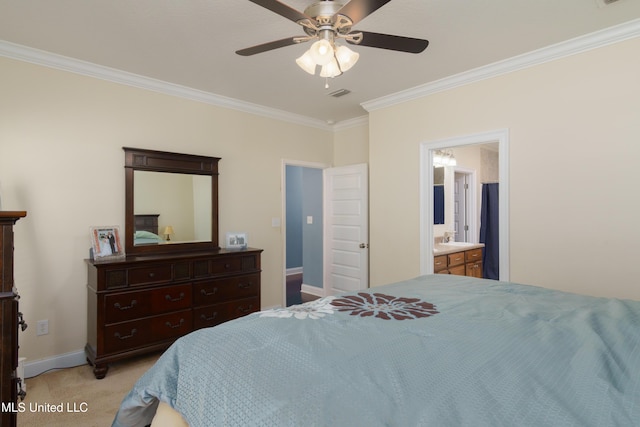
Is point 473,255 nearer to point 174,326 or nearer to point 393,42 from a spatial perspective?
point 393,42

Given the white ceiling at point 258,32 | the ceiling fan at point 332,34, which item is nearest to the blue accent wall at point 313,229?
the white ceiling at point 258,32

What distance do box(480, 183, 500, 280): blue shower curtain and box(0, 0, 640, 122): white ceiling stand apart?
9.88 feet

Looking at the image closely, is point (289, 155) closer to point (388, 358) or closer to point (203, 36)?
point (203, 36)

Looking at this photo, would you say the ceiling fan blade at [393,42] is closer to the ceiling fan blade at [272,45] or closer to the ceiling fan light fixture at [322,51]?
the ceiling fan light fixture at [322,51]

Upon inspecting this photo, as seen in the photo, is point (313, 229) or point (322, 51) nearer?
point (322, 51)

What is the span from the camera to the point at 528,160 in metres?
2.91

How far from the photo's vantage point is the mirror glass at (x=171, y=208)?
330 centimetres

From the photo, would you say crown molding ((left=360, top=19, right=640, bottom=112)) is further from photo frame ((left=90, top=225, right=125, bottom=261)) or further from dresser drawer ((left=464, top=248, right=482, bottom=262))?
photo frame ((left=90, top=225, right=125, bottom=261))

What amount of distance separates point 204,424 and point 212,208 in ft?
9.72

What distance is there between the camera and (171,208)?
3494mm

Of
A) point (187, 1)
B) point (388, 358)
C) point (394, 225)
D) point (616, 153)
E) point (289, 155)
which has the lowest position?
point (388, 358)

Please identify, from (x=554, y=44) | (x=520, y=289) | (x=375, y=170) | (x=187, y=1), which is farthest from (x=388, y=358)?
(x=375, y=170)

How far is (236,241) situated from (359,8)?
2.83 m

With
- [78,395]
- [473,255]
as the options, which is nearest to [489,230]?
[473,255]
